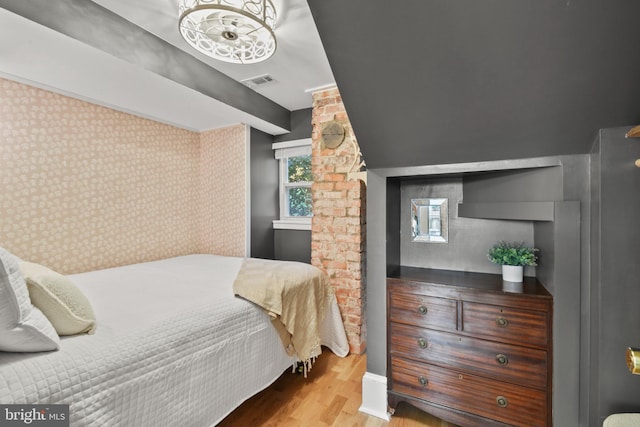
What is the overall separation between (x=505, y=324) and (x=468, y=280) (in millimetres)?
300

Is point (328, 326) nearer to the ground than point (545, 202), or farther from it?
nearer to the ground

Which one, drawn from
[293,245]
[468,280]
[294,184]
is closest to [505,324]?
[468,280]

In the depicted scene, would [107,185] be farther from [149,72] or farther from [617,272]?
[617,272]

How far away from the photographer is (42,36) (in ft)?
4.93

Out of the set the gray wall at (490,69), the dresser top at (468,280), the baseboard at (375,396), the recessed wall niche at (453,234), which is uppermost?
the gray wall at (490,69)

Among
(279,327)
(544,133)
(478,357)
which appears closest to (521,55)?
(544,133)

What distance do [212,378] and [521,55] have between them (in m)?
1.90

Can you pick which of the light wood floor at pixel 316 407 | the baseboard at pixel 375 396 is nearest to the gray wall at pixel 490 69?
the baseboard at pixel 375 396

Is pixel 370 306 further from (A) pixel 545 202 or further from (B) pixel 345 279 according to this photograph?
(A) pixel 545 202

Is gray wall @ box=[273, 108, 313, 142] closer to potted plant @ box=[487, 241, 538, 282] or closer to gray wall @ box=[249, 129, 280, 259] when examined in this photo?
gray wall @ box=[249, 129, 280, 259]

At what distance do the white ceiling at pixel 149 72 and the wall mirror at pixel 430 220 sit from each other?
4.63ft

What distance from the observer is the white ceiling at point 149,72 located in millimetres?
1615

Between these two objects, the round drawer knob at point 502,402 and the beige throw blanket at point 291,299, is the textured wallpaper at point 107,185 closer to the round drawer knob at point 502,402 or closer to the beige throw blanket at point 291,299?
the beige throw blanket at point 291,299

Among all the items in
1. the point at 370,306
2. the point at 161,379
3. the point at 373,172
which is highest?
the point at 373,172
